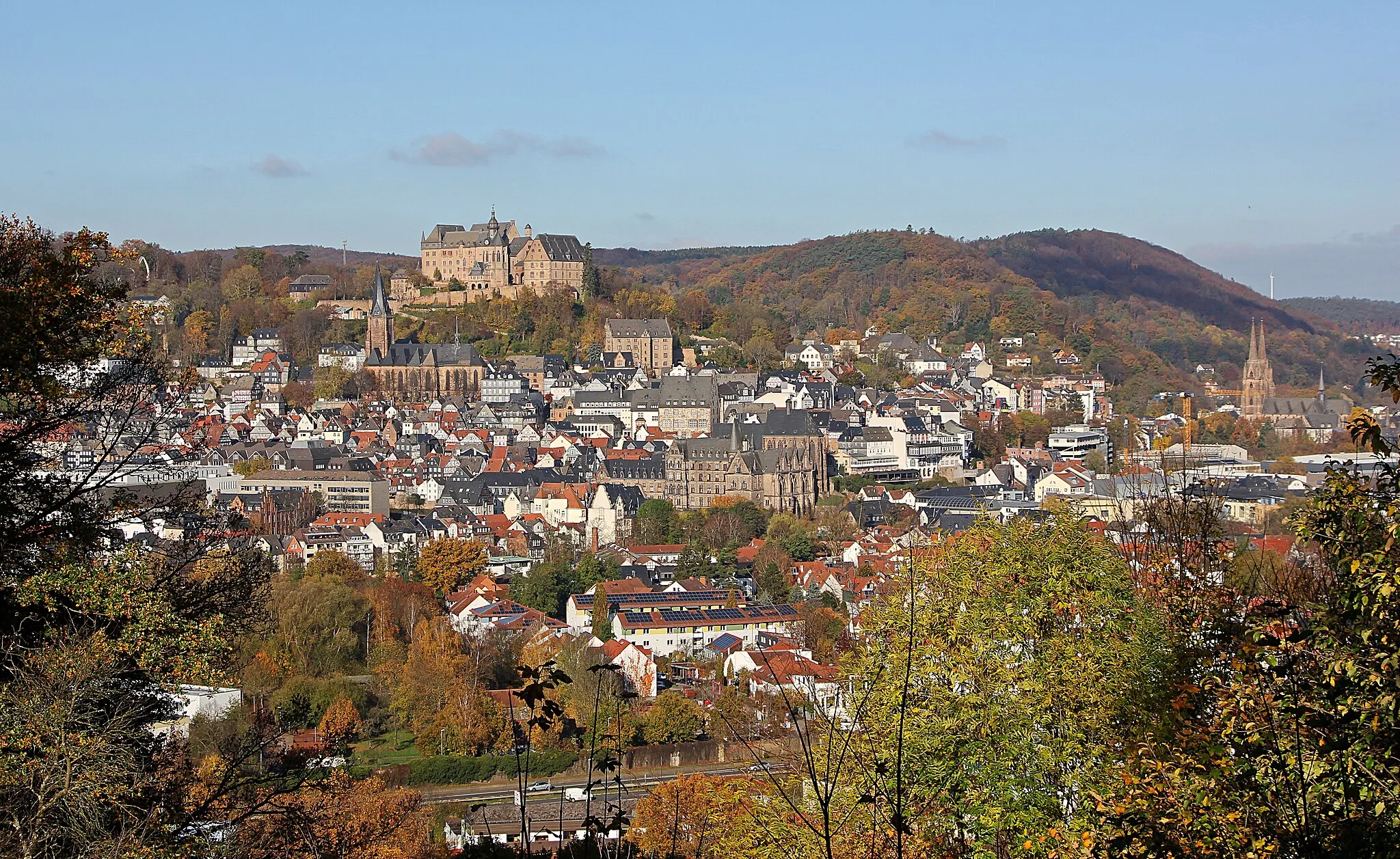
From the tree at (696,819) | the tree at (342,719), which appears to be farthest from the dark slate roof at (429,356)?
the tree at (696,819)

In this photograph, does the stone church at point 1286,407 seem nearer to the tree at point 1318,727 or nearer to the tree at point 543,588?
the tree at point 543,588

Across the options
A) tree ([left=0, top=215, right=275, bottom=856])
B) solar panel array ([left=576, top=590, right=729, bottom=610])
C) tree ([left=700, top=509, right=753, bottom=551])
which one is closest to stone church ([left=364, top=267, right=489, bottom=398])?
tree ([left=700, top=509, right=753, bottom=551])

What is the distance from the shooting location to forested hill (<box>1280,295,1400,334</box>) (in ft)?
495

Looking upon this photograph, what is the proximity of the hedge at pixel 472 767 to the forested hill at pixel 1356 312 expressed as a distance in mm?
137442

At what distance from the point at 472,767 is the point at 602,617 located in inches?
334

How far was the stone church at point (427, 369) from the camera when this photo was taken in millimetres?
67875

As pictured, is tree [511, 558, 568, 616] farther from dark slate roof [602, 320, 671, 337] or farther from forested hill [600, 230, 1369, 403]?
forested hill [600, 230, 1369, 403]

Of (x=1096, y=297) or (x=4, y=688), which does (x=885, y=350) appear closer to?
(x=1096, y=297)

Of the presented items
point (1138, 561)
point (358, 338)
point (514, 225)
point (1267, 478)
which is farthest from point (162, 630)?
point (514, 225)

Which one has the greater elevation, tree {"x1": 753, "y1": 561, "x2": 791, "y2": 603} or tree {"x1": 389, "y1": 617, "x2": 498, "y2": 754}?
tree {"x1": 753, "y1": 561, "x2": 791, "y2": 603}

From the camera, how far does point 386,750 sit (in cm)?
2491

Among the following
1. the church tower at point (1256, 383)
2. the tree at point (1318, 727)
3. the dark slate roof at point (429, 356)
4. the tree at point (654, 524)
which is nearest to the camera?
the tree at point (1318, 727)

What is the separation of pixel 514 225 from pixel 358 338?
11.5m

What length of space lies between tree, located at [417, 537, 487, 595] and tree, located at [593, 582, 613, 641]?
16.4 feet
